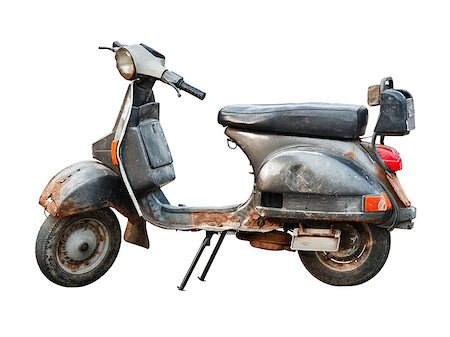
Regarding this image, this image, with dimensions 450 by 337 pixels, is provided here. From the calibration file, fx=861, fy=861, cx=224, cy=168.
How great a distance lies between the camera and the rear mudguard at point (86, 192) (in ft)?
20.0

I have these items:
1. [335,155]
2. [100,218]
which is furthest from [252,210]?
[100,218]

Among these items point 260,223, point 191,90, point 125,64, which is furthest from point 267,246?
point 125,64

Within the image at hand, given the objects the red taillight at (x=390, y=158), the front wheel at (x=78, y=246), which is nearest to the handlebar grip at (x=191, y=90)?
the front wheel at (x=78, y=246)

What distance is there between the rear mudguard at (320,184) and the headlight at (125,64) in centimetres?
121

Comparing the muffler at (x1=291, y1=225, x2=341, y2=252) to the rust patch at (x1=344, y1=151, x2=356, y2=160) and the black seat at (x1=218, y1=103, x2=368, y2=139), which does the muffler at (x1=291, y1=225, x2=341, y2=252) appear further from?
the black seat at (x1=218, y1=103, x2=368, y2=139)

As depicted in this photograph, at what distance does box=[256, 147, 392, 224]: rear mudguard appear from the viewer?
564 centimetres

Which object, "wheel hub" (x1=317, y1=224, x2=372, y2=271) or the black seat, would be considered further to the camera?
"wheel hub" (x1=317, y1=224, x2=372, y2=271)

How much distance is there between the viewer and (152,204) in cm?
639

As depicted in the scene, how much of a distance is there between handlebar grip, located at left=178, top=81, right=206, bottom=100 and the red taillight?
49.9 inches

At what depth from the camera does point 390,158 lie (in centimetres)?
579

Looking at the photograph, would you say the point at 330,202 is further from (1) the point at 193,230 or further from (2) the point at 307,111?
(1) the point at 193,230

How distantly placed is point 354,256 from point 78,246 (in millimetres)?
1982

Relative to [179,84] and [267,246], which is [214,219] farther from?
[179,84]

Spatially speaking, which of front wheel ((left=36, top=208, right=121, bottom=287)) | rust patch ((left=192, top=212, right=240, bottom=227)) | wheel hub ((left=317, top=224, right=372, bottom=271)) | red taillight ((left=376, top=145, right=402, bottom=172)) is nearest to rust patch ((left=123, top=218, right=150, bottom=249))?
front wheel ((left=36, top=208, right=121, bottom=287))
